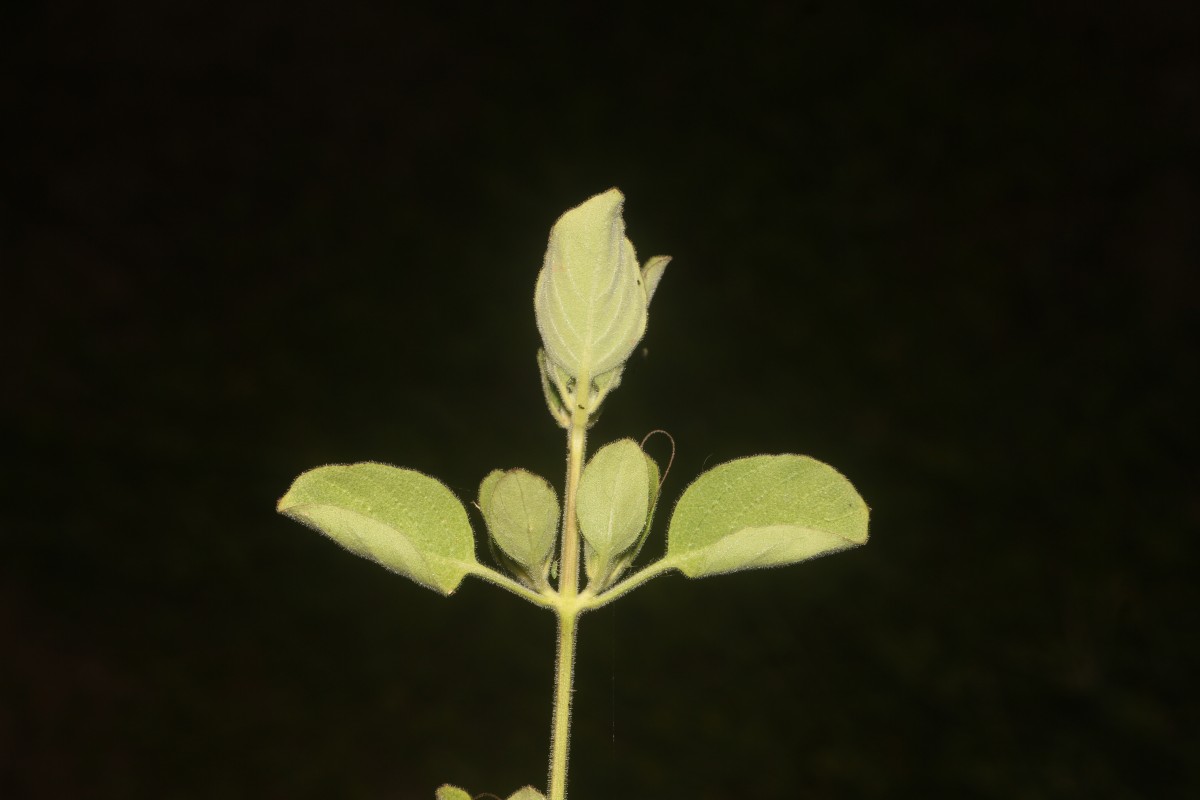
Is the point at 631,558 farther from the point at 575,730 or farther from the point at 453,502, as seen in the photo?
the point at 575,730

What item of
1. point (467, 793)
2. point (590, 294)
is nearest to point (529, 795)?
point (467, 793)

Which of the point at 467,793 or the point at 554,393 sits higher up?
the point at 554,393

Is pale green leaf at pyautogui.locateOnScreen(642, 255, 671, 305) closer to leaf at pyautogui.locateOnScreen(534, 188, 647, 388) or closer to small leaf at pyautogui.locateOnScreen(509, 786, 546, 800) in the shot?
leaf at pyautogui.locateOnScreen(534, 188, 647, 388)

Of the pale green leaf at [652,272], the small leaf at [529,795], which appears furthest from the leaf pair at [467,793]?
the pale green leaf at [652,272]

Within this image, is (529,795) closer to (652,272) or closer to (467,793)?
(467,793)

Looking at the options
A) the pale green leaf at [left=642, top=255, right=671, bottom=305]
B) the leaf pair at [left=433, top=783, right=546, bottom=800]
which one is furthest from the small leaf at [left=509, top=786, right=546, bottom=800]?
the pale green leaf at [left=642, top=255, right=671, bottom=305]

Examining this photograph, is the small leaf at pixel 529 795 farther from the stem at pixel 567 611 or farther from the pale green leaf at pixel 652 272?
the pale green leaf at pixel 652 272
